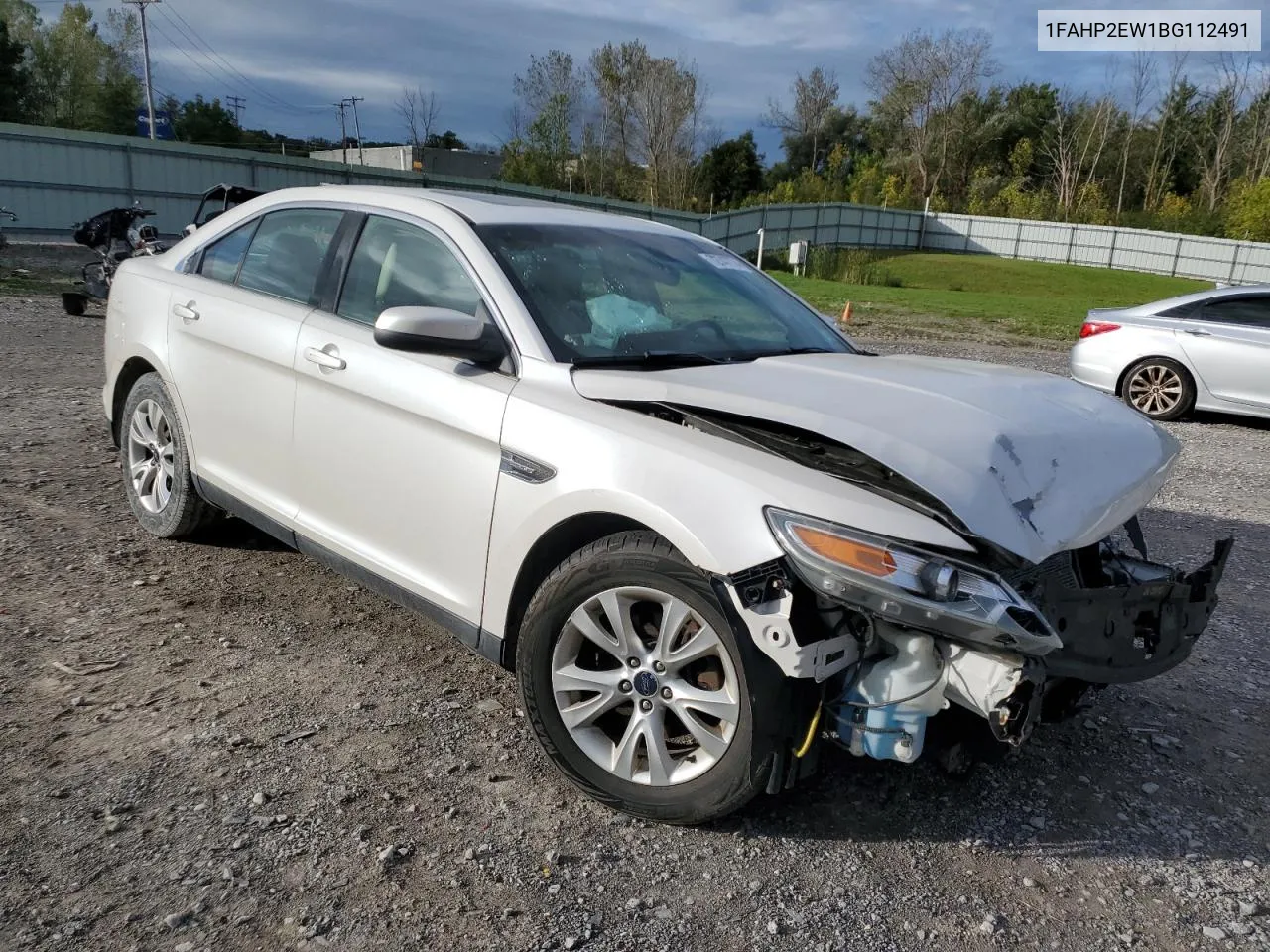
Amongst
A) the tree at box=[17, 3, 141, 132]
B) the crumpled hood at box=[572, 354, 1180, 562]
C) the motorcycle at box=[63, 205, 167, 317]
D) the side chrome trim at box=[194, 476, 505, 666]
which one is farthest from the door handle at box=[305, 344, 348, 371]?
the tree at box=[17, 3, 141, 132]

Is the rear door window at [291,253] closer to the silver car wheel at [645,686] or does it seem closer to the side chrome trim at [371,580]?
the side chrome trim at [371,580]

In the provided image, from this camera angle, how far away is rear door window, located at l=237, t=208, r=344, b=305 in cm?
409

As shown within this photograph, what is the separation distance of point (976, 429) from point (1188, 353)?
8.78m

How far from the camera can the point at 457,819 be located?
290cm

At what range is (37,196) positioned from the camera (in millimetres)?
24500

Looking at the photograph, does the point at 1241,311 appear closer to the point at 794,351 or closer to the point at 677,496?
the point at 794,351

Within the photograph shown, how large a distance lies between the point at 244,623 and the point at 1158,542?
16.6 ft

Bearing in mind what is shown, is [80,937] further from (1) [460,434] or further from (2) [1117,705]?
(2) [1117,705]

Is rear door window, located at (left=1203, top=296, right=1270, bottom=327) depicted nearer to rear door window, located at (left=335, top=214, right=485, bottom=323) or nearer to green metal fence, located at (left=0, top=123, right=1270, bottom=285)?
rear door window, located at (left=335, top=214, right=485, bottom=323)

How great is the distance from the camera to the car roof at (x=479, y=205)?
3.82 metres

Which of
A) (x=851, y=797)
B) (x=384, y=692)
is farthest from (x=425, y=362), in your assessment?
(x=851, y=797)

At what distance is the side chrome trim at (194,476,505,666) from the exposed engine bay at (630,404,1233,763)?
3.30ft

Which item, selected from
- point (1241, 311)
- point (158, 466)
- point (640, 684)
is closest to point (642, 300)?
point (640, 684)

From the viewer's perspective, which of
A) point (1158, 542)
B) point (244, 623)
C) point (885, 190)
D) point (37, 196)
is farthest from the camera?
point (885, 190)
